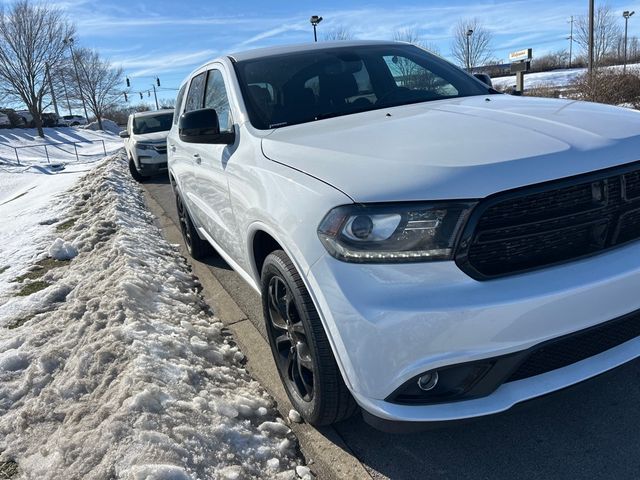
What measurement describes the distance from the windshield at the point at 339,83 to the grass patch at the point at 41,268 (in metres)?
3.07

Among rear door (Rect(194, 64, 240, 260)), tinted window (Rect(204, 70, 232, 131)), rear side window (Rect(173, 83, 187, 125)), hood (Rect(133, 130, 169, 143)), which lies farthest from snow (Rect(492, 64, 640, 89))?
rear door (Rect(194, 64, 240, 260))

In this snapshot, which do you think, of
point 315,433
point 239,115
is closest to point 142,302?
point 239,115

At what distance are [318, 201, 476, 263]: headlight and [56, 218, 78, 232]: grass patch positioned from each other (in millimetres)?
6243

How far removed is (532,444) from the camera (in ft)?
7.61

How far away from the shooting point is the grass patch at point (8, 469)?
233 cm

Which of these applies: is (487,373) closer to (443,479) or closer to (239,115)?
(443,479)

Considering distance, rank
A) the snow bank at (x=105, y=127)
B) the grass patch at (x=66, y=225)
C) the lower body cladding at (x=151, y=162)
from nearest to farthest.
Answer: the grass patch at (x=66, y=225), the lower body cladding at (x=151, y=162), the snow bank at (x=105, y=127)

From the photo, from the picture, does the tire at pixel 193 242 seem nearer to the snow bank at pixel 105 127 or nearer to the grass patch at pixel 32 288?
the grass patch at pixel 32 288

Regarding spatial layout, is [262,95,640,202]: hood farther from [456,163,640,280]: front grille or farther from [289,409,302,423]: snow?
[289,409,302,423]: snow

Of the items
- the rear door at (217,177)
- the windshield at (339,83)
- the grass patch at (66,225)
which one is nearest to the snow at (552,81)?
the windshield at (339,83)

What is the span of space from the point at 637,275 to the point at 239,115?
2.20 metres

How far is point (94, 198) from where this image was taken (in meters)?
9.28

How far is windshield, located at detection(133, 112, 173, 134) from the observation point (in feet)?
47.1

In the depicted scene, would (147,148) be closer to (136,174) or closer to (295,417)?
(136,174)
